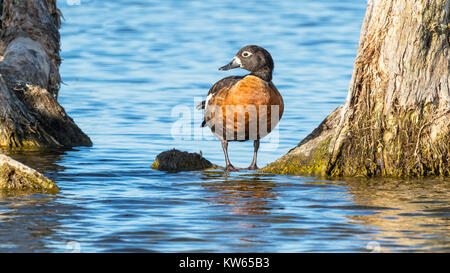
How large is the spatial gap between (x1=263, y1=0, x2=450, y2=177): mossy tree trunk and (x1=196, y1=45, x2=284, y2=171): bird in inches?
39.0

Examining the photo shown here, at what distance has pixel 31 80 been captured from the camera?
50.1 feet

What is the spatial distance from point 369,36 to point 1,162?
473 cm

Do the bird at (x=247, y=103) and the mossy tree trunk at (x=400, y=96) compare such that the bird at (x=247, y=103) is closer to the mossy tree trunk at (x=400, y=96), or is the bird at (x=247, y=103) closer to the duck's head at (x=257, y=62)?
the duck's head at (x=257, y=62)

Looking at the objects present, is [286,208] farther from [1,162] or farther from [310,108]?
[310,108]

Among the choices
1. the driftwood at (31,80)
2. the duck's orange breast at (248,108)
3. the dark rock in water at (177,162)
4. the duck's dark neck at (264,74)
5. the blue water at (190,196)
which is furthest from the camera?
the driftwood at (31,80)

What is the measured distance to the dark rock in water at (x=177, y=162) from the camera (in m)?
12.7

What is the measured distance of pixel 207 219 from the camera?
9.48m

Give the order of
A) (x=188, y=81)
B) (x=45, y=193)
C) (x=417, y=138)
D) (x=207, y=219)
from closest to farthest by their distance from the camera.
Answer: (x=207, y=219) < (x=45, y=193) < (x=417, y=138) < (x=188, y=81)

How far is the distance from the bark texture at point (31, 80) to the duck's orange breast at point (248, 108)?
3354mm

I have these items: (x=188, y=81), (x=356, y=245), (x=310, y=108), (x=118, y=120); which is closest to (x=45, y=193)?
(x=356, y=245)

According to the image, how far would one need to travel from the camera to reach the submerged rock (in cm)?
1066

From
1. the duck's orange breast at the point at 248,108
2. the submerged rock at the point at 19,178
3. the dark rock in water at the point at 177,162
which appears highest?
the duck's orange breast at the point at 248,108

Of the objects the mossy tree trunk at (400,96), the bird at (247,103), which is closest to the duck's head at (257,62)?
the bird at (247,103)
